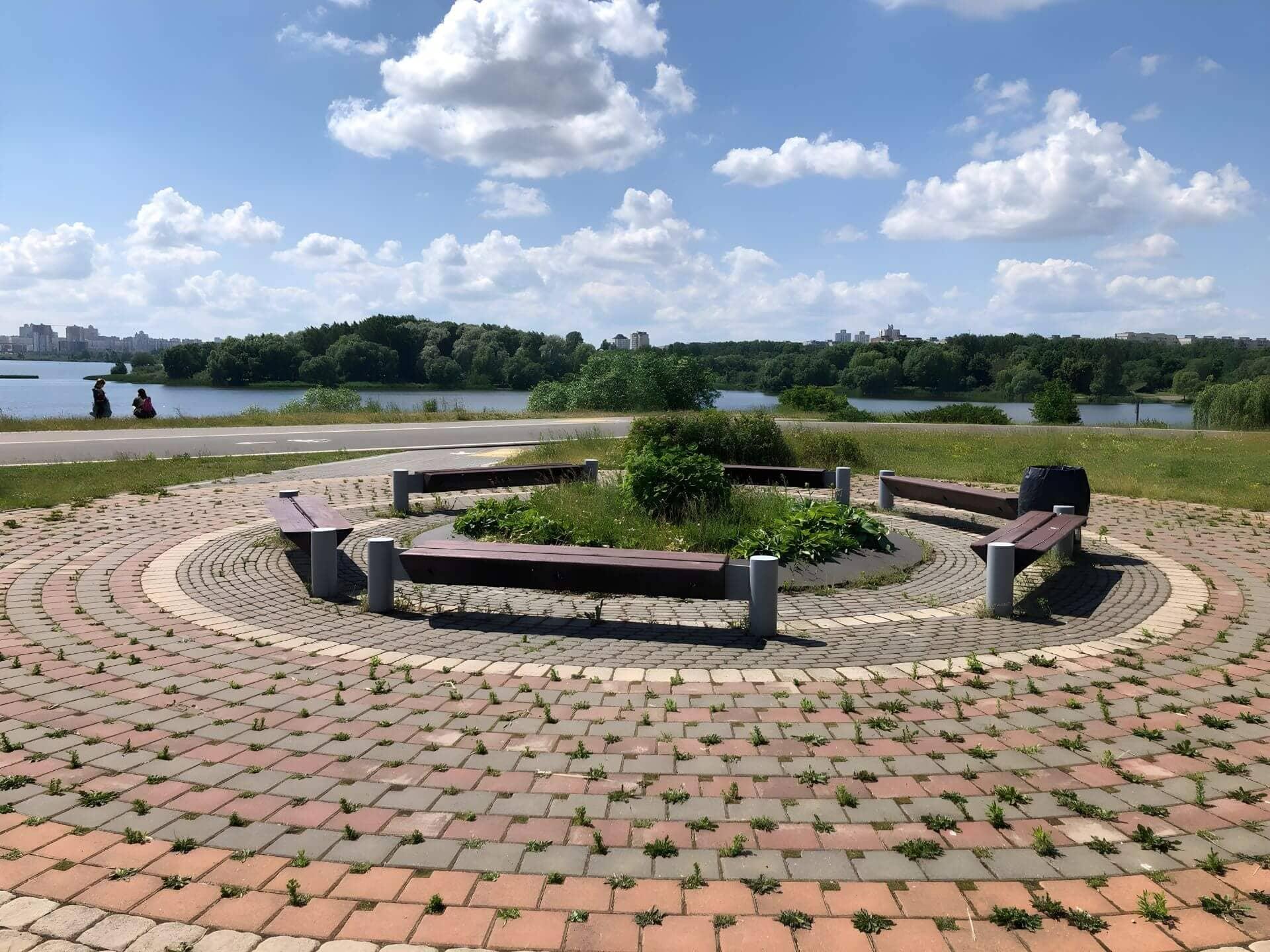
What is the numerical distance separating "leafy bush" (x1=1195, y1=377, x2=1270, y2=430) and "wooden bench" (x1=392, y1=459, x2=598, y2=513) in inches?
1138

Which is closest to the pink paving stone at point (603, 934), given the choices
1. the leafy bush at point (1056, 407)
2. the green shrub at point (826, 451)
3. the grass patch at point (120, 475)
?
the grass patch at point (120, 475)

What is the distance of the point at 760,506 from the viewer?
8.61 m

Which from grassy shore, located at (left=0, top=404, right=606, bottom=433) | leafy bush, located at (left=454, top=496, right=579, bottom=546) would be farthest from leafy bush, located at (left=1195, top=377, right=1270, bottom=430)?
leafy bush, located at (left=454, top=496, right=579, bottom=546)

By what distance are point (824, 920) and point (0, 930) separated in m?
2.31

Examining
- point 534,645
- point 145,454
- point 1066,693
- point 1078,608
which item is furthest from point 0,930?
point 145,454

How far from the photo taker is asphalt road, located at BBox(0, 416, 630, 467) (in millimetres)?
16469

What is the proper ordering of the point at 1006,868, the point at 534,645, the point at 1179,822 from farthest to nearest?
1. the point at 534,645
2. the point at 1179,822
3. the point at 1006,868

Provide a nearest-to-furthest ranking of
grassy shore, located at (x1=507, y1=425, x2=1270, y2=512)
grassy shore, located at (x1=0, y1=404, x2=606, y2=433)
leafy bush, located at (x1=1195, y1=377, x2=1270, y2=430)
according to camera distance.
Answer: grassy shore, located at (x1=507, y1=425, x2=1270, y2=512)
grassy shore, located at (x1=0, y1=404, x2=606, y2=433)
leafy bush, located at (x1=1195, y1=377, x2=1270, y2=430)

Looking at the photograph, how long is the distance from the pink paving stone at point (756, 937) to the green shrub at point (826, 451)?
1223 cm

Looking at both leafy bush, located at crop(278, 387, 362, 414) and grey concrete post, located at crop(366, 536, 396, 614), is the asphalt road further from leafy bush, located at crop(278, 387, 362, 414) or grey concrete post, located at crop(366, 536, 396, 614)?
grey concrete post, located at crop(366, 536, 396, 614)

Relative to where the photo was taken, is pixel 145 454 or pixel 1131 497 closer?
pixel 1131 497

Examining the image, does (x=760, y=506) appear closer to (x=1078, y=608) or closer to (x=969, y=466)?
(x=1078, y=608)

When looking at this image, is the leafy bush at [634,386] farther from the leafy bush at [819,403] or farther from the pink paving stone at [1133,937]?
the pink paving stone at [1133,937]

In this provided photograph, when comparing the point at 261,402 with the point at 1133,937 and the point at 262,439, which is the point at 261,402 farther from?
the point at 1133,937
